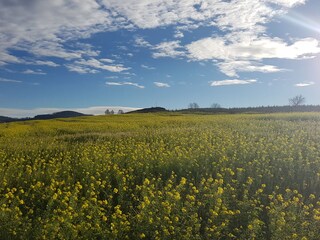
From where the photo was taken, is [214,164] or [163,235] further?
[214,164]

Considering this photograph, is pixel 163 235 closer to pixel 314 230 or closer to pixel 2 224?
pixel 314 230

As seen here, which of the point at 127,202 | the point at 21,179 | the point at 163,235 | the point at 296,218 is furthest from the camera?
the point at 21,179

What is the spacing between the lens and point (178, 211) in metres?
6.77

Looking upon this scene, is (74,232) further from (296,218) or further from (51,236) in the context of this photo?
(296,218)

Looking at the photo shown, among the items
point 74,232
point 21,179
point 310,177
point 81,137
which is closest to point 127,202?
point 74,232

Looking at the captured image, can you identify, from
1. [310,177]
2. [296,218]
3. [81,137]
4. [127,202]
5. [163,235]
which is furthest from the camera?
[81,137]

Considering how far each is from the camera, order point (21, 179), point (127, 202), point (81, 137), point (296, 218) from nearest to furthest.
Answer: point (296, 218) < point (127, 202) < point (21, 179) < point (81, 137)

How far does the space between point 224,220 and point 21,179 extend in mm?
6207

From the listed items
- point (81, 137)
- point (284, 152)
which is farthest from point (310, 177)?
point (81, 137)

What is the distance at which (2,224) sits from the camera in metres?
6.73

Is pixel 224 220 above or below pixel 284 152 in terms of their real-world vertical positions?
below

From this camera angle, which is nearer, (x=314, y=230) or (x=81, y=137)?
(x=314, y=230)

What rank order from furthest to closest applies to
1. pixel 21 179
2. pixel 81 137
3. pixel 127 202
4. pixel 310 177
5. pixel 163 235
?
1. pixel 81 137
2. pixel 21 179
3. pixel 310 177
4. pixel 127 202
5. pixel 163 235

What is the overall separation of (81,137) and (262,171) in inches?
529
